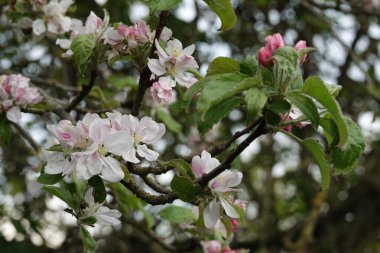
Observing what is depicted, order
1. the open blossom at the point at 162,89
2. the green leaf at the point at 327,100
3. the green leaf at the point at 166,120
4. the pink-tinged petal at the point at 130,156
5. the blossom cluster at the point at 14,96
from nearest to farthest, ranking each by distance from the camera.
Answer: the green leaf at the point at 327,100, the pink-tinged petal at the point at 130,156, the open blossom at the point at 162,89, the blossom cluster at the point at 14,96, the green leaf at the point at 166,120

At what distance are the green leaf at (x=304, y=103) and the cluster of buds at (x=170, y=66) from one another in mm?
364

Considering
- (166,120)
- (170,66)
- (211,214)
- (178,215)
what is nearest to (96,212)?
(211,214)

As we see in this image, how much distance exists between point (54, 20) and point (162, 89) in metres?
0.74

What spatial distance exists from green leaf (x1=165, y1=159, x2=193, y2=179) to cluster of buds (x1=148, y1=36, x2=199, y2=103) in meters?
0.19

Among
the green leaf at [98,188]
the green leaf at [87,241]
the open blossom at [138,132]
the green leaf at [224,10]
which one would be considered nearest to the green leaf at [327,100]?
the green leaf at [224,10]

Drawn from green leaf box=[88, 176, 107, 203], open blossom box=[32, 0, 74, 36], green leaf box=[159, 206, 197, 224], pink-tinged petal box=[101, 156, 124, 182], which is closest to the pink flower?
green leaf box=[159, 206, 197, 224]

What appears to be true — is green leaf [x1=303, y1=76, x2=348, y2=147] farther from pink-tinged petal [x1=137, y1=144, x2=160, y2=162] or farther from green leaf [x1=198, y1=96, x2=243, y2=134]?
pink-tinged petal [x1=137, y1=144, x2=160, y2=162]

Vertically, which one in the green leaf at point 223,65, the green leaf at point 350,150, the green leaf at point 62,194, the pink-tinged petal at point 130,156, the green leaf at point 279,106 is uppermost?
the green leaf at point 279,106

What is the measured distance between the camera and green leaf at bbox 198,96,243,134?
1.18 m

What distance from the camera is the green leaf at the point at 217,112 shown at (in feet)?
3.88

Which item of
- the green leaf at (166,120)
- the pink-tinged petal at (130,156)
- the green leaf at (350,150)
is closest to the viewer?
the green leaf at (350,150)

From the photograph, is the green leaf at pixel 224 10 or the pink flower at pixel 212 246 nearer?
the green leaf at pixel 224 10

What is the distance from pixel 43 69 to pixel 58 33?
163 centimetres

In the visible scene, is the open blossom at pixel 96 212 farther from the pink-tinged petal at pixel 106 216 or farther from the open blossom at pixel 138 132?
the open blossom at pixel 138 132
